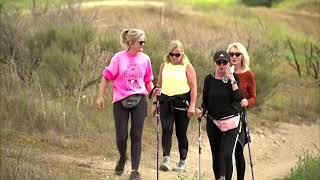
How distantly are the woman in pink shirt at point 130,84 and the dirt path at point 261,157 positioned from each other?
28.5 inches

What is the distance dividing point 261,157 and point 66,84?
430 centimetres

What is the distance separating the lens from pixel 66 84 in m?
13.5

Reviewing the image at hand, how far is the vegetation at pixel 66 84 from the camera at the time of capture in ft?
34.8

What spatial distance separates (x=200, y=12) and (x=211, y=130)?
1320 inches

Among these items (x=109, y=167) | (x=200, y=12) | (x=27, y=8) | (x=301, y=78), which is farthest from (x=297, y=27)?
(x=109, y=167)

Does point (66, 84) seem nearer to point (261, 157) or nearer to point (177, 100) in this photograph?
point (261, 157)

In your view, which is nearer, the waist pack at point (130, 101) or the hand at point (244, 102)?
the hand at point (244, 102)

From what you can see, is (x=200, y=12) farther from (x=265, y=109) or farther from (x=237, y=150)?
(x=237, y=150)

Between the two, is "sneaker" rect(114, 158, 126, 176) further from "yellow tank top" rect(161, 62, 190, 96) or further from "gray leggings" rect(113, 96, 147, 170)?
"yellow tank top" rect(161, 62, 190, 96)

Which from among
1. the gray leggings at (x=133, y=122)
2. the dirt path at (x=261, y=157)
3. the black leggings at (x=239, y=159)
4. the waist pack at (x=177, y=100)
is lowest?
the dirt path at (x=261, y=157)

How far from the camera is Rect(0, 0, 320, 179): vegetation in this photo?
1062cm

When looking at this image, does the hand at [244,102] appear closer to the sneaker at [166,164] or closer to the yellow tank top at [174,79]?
the yellow tank top at [174,79]

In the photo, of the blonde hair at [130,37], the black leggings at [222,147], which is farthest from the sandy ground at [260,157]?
the blonde hair at [130,37]

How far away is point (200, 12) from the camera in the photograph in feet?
134
